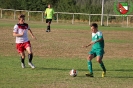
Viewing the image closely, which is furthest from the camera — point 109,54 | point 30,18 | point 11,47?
point 30,18

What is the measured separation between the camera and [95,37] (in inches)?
521

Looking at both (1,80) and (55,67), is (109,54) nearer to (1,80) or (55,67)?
(55,67)

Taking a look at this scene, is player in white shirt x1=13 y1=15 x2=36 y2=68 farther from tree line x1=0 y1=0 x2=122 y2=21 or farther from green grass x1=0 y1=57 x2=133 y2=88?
tree line x1=0 y1=0 x2=122 y2=21

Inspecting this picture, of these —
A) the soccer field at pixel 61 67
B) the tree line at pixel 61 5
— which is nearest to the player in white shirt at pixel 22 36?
the soccer field at pixel 61 67

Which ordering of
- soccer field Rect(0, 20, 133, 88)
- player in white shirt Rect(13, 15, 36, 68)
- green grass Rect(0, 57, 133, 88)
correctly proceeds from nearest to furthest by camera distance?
green grass Rect(0, 57, 133, 88)
soccer field Rect(0, 20, 133, 88)
player in white shirt Rect(13, 15, 36, 68)

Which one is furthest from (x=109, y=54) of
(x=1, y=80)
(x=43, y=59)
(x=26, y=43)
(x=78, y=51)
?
(x=1, y=80)

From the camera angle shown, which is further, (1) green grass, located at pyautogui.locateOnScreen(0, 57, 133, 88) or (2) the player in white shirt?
(2) the player in white shirt

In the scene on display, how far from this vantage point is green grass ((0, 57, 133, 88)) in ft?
38.4

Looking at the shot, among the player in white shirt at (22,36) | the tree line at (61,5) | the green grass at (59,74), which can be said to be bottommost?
the green grass at (59,74)

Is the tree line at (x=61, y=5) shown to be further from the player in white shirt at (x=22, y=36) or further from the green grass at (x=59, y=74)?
the player in white shirt at (x=22, y=36)

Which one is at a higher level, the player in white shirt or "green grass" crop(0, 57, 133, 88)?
the player in white shirt

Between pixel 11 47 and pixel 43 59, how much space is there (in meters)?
4.74

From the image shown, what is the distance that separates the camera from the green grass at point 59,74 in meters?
11.7

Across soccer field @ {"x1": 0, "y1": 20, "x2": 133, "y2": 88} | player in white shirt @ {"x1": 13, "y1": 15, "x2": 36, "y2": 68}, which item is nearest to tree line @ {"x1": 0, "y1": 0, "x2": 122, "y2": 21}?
soccer field @ {"x1": 0, "y1": 20, "x2": 133, "y2": 88}
